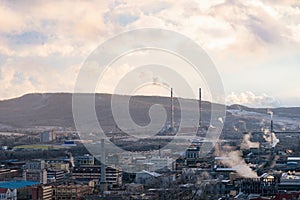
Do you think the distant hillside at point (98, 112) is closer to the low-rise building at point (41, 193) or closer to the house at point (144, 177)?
the house at point (144, 177)

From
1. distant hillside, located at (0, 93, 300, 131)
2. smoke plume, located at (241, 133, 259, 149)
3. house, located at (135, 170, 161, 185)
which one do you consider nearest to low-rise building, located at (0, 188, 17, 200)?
house, located at (135, 170, 161, 185)

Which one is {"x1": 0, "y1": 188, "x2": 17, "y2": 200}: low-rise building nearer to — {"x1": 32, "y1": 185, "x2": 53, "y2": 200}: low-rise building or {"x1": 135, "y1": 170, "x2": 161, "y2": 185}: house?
{"x1": 32, "y1": 185, "x2": 53, "y2": 200}: low-rise building

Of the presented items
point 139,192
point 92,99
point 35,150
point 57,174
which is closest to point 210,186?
point 139,192

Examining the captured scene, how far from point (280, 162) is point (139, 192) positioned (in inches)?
174

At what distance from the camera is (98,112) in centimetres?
3625

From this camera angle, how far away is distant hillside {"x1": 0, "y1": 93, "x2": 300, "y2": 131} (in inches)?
1197

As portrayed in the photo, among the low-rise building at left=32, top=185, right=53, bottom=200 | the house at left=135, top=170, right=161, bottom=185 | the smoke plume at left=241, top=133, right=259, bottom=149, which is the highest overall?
the smoke plume at left=241, top=133, right=259, bottom=149

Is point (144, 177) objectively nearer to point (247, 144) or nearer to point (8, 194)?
point (8, 194)

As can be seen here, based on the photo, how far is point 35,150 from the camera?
643 inches

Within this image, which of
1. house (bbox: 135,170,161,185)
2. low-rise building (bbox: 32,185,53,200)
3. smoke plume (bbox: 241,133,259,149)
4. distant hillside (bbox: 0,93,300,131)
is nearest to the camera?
low-rise building (bbox: 32,185,53,200)

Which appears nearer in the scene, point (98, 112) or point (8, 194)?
point (8, 194)

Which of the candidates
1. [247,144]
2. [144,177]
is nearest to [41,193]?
[144,177]

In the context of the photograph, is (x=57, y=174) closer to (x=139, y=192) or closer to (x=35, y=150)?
(x=139, y=192)

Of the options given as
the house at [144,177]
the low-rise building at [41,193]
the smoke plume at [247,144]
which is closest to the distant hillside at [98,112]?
the smoke plume at [247,144]
